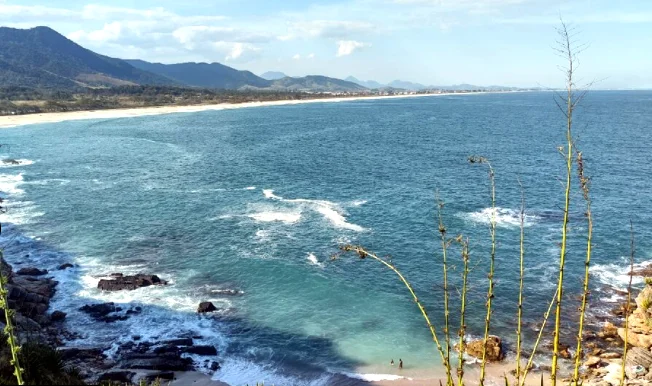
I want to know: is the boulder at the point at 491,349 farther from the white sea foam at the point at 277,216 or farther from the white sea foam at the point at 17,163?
the white sea foam at the point at 17,163

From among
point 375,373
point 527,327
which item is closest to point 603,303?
point 527,327

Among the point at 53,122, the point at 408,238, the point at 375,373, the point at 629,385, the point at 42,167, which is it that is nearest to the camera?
the point at 629,385

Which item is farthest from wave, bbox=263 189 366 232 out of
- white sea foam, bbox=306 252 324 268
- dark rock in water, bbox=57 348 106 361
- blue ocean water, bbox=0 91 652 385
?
dark rock in water, bbox=57 348 106 361

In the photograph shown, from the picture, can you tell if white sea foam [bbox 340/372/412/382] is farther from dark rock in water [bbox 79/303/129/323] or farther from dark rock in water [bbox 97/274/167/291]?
dark rock in water [bbox 97/274/167/291]

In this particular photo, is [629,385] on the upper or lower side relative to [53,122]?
lower

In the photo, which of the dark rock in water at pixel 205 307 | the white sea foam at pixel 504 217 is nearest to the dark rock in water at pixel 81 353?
the dark rock in water at pixel 205 307

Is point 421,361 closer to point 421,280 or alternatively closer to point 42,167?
point 421,280
